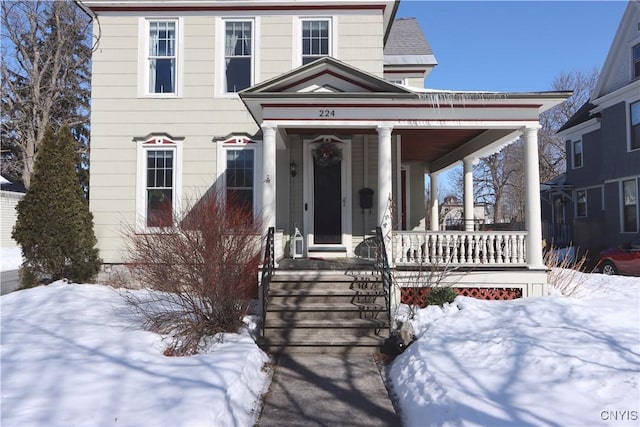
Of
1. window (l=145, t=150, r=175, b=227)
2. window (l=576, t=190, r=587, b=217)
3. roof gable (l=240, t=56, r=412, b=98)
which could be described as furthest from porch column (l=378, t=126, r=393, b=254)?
window (l=576, t=190, r=587, b=217)

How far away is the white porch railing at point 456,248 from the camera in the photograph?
7.68 m

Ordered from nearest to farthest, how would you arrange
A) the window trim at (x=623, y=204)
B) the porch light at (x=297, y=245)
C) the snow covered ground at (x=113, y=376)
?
the snow covered ground at (x=113, y=376)
the porch light at (x=297, y=245)
the window trim at (x=623, y=204)

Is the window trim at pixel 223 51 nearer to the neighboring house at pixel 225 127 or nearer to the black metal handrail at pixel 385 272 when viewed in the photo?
the neighboring house at pixel 225 127

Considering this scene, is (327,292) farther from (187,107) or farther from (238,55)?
(238,55)

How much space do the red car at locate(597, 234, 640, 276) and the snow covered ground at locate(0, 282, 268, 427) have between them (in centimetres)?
1074

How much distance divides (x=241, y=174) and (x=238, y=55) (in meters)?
3.03

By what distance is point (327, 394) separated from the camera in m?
4.52

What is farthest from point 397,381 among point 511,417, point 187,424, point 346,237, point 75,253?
point 75,253

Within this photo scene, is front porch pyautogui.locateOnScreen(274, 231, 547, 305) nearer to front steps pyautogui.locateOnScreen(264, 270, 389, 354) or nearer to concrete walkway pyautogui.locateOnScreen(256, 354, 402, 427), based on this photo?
front steps pyautogui.locateOnScreen(264, 270, 389, 354)

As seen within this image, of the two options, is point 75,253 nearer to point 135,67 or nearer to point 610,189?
point 135,67

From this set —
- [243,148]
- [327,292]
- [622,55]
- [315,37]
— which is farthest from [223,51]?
[622,55]

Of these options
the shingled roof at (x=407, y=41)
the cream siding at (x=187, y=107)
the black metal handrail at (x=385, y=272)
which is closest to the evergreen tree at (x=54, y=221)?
the cream siding at (x=187, y=107)

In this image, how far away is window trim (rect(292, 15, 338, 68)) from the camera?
10.2m

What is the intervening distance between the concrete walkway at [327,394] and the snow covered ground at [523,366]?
0.92 ft
